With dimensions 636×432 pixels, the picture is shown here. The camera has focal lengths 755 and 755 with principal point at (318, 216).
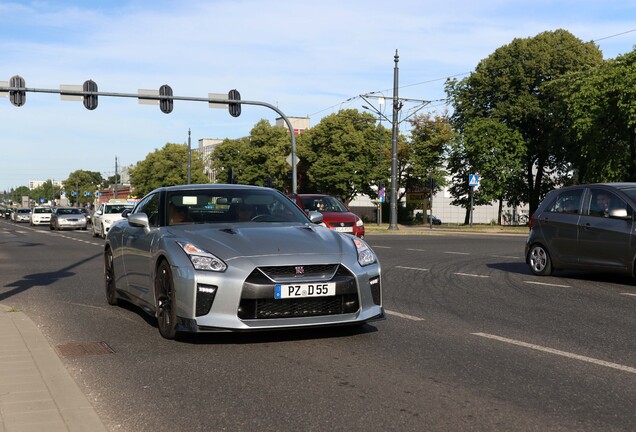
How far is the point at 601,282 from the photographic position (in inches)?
481

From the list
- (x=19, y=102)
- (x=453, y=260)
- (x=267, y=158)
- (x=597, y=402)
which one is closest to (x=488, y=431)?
(x=597, y=402)

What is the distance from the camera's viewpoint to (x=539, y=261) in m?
13.3

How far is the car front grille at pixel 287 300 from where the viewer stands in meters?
6.09

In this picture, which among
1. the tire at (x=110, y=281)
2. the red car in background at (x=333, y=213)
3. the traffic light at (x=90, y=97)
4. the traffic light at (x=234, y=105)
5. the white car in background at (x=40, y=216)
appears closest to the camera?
the tire at (x=110, y=281)

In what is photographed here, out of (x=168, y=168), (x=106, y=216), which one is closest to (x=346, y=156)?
(x=106, y=216)

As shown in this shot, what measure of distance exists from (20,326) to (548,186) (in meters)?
56.2

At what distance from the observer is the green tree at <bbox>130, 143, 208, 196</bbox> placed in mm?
118000

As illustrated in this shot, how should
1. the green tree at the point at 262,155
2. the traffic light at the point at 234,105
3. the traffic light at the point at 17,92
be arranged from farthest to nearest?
the green tree at the point at 262,155, the traffic light at the point at 234,105, the traffic light at the point at 17,92

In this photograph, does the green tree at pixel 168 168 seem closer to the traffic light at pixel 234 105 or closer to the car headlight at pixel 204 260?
the traffic light at pixel 234 105

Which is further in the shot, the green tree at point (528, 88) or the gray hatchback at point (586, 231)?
the green tree at point (528, 88)

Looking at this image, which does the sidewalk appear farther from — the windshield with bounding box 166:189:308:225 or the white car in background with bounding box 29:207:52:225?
the white car in background with bounding box 29:207:52:225

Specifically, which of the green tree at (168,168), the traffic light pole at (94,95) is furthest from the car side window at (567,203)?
the green tree at (168,168)

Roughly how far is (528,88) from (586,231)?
43.9 meters

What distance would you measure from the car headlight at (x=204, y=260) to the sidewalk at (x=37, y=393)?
132 centimetres
